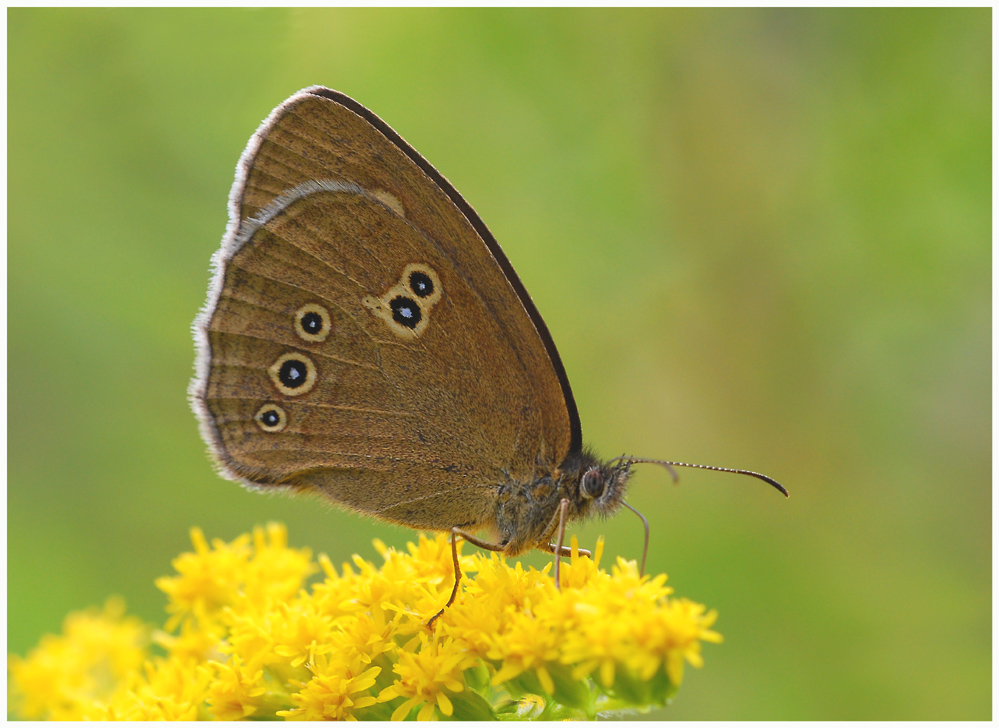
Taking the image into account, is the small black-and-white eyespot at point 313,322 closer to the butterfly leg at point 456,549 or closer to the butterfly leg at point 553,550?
the butterfly leg at point 456,549

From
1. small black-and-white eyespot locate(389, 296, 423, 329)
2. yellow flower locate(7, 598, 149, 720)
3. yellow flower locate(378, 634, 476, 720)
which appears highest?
small black-and-white eyespot locate(389, 296, 423, 329)

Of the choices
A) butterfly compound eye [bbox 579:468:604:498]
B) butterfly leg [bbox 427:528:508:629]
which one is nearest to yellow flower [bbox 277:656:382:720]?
butterfly leg [bbox 427:528:508:629]

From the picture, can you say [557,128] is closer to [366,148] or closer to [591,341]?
[591,341]

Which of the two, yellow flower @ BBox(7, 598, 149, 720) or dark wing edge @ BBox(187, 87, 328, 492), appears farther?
yellow flower @ BBox(7, 598, 149, 720)

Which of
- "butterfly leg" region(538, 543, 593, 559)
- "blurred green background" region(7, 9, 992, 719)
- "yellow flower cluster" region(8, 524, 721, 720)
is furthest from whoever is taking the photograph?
"blurred green background" region(7, 9, 992, 719)

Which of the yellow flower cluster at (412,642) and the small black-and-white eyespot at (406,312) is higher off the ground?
the small black-and-white eyespot at (406,312)

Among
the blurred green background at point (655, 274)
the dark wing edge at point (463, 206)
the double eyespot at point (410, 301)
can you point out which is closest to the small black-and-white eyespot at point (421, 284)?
the double eyespot at point (410, 301)

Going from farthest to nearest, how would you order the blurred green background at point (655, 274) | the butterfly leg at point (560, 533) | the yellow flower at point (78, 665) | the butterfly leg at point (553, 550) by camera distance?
the blurred green background at point (655, 274) → the yellow flower at point (78, 665) → the butterfly leg at point (553, 550) → the butterfly leg at point (560, 533)

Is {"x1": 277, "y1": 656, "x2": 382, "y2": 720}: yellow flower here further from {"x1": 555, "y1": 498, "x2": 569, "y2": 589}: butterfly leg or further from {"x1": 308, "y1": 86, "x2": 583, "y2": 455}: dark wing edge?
{"x1": 308, "y1": 86, "x2": 583, "y2": 455}: dark wing edge
